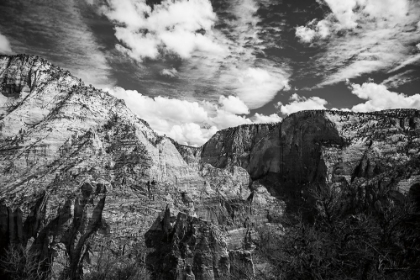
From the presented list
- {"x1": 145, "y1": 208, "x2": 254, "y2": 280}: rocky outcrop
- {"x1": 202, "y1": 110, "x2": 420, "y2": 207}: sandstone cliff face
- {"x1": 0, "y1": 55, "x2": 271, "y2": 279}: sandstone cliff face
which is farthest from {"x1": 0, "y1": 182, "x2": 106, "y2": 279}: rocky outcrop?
{"x1": 202, "y1": 110, "x2": 420, "y2": 207}: sandstone cliff face

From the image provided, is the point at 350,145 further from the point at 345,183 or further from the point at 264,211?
the point at 264,211

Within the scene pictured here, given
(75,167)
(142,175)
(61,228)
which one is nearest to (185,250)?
A: (142,175)

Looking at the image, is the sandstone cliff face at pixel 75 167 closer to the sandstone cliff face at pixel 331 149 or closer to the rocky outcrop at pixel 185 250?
the rocky outcrop at pixel 185 250

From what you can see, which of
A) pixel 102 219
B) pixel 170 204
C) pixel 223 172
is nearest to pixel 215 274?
pixel 170 204

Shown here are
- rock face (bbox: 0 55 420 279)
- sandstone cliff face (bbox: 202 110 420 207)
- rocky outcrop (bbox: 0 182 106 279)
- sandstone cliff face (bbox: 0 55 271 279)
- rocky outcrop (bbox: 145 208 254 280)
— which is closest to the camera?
rocky outcrop (bbox: 0 182 106 279)

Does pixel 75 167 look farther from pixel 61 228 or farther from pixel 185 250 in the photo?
pixel 185 250

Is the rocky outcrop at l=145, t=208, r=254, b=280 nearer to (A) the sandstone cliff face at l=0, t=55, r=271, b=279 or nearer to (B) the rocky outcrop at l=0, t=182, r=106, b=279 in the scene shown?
(A) the sandstone cliff face at l=0, t=55, r=271, b=279

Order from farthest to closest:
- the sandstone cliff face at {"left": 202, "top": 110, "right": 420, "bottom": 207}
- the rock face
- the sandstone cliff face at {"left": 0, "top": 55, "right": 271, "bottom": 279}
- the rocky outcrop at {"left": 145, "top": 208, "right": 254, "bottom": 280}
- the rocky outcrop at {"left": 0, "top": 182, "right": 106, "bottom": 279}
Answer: the sandstone cliff face at {"left": 202, "top": 110, "right": 420, "bottom": 207} → the sandstone cliff face at {"left": 0, "top": 55, "right": 271, "bottom": 279} → the rock face → the rocky outcrop at {"left": 145, "top": 208, "right": 254, "bottom": 280} → the rocky outcrop at {"left": 0, "top": 182, "right": 106, "bottom": 279}

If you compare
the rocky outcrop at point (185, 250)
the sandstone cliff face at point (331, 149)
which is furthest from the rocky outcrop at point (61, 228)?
the sandstone cliff face at point (331, 149)
